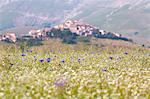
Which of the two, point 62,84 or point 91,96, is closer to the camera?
point 91,96

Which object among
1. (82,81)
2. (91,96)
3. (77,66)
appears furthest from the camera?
(77,66)

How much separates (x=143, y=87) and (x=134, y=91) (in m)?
0.64

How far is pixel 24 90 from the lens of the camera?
941 cm

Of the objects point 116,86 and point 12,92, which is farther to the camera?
point 116,86

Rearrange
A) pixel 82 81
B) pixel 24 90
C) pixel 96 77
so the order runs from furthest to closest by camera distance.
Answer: pixel 96 77
pixel 82 81
pixel 24 90

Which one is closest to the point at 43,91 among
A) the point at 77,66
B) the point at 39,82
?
the point at 39,82

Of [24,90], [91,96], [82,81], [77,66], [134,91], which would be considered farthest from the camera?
[77,66]

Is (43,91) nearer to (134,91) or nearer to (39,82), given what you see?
(39,82)

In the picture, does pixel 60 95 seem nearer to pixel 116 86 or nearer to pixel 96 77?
pixel 116 86

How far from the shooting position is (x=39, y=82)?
10.5 metres

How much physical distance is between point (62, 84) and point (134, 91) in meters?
1.92

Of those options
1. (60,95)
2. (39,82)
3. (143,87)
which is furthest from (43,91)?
(143,87)

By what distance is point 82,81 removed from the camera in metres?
10.8

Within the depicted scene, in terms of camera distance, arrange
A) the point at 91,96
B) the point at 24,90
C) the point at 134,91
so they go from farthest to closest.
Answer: the point at 134,91, the point at 24,90, the point at 91,96
